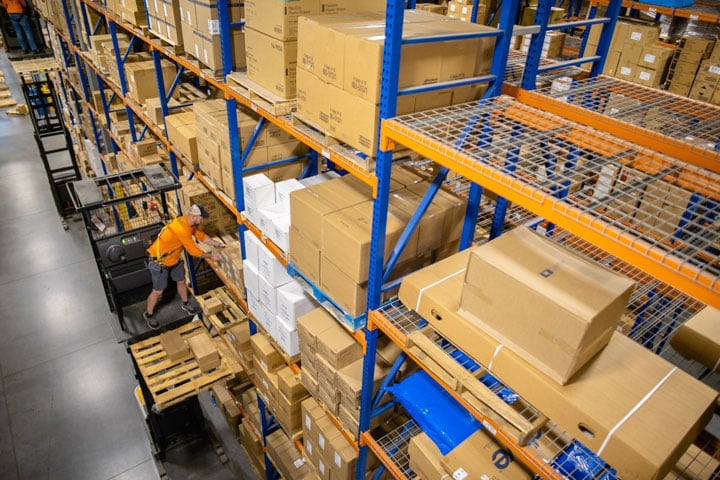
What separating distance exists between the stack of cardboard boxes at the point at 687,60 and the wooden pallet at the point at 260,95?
6.50 metres

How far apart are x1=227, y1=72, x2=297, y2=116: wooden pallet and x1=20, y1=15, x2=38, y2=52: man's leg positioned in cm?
1916

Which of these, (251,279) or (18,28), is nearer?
(251,279)

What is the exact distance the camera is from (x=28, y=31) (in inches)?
727

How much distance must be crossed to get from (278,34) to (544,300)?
277 cm

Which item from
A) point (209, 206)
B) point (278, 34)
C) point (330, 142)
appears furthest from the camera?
point (209, 206)

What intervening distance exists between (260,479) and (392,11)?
5914 mm

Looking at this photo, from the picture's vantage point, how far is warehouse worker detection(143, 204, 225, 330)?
5762 mm

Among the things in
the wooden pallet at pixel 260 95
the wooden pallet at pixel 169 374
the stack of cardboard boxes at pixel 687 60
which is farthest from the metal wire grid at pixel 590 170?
the stack of cardboard boxes at pixel 687 60

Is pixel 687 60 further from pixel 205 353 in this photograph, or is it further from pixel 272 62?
pixel 205 353

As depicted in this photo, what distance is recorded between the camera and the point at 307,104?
3.40m

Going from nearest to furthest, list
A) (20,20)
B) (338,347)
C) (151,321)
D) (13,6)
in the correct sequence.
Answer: (338,347) → (151,321) → (13,6) → (20,20)

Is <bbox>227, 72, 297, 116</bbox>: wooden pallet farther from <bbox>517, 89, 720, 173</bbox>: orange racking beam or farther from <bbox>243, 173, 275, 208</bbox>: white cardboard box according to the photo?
<bbox>517, 89, 720, 173</bbox>: orange racking beam

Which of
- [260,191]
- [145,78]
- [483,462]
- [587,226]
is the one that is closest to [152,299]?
[260,191]

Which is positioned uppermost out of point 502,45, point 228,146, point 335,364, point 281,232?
point 502,45
